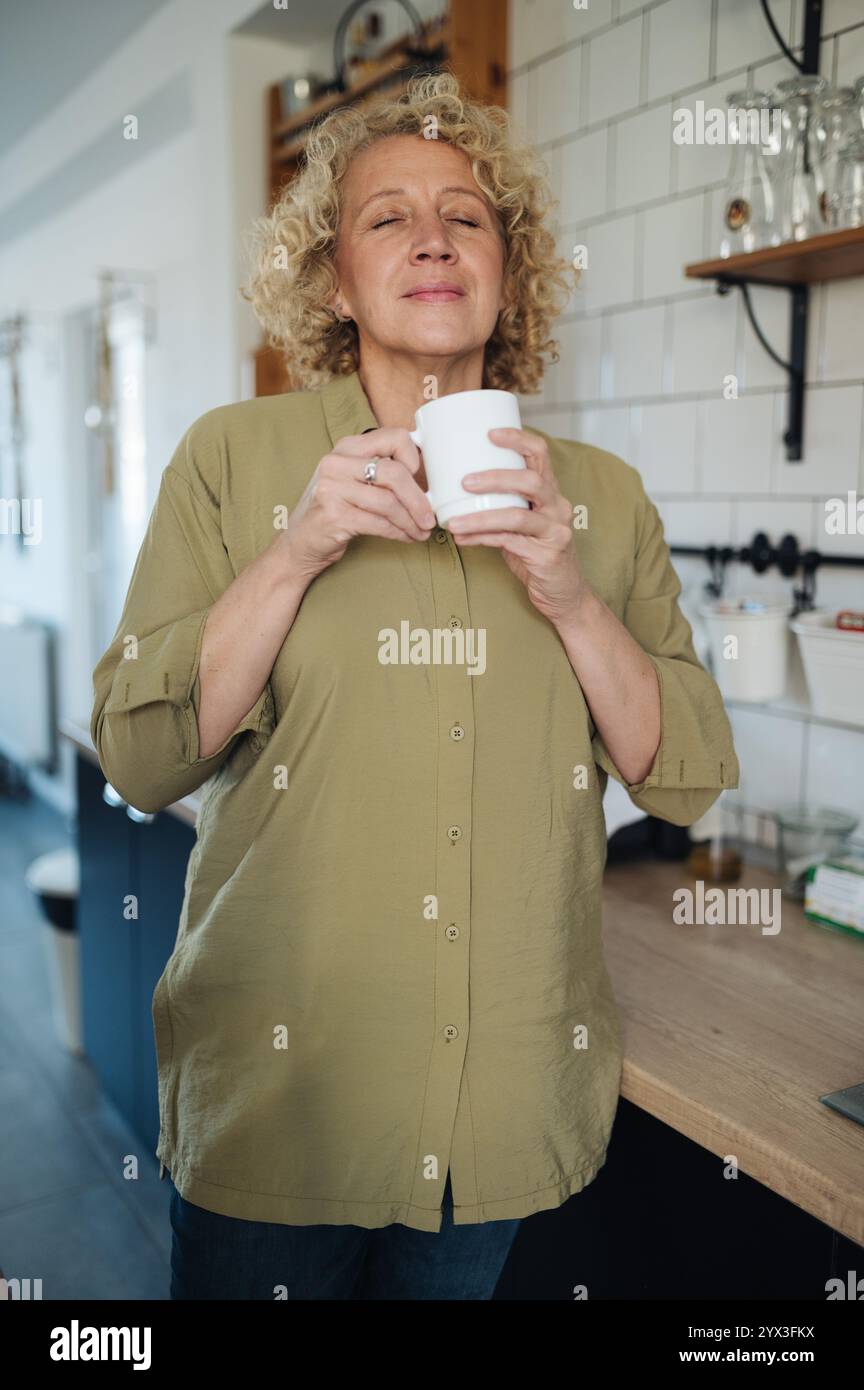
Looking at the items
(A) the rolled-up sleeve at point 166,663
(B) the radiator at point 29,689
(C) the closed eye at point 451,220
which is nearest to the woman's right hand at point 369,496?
(A) the rolled-up sleeve at point 166,663

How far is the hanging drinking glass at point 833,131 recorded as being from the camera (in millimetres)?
1312

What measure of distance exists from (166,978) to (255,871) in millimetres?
156

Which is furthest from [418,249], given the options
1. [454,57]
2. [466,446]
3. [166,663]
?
[454,57]

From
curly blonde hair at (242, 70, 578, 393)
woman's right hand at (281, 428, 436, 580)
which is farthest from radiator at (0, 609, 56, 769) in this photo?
woman's right hand at (281, 428, 436, 580)

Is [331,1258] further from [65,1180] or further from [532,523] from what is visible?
[65,1180]

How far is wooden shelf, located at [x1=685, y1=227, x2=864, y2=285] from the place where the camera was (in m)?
1.26

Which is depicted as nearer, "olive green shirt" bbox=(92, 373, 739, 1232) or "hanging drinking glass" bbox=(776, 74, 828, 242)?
"olive green shirt" bbox=(92, 373, 739, 1232)

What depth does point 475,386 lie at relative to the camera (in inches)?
40.1

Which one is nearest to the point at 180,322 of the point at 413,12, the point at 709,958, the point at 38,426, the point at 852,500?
the point at 413,12

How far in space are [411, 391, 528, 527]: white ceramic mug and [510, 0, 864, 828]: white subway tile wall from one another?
82cm

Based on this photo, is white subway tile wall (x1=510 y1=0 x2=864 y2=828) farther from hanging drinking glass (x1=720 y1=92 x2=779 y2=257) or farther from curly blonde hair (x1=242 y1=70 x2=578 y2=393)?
curly blonde hair (x1=242 y1=70 x2=578 y2=393)

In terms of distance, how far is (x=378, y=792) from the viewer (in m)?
0.92

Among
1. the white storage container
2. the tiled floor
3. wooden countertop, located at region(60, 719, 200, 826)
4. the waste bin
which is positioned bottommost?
the tiled floor

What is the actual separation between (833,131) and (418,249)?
2.35 feet
